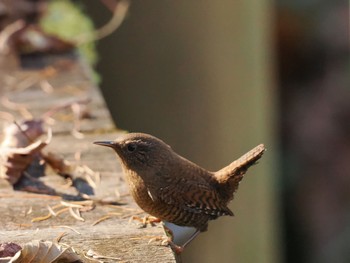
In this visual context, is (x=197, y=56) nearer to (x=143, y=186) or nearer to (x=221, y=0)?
(x=221, y=0)

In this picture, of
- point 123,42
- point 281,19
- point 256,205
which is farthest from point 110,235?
point 281,19

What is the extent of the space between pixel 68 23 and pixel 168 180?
2.39 m

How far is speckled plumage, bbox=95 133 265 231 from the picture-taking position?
3062 mm

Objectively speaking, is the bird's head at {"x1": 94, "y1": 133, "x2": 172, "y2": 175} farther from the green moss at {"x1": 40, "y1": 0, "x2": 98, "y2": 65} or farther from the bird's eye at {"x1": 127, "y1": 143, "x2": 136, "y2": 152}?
the green moss at {"x1": 40, "y1": 0, "x2": 98, "y2": 65}

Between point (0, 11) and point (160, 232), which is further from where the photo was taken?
point (0, 11)

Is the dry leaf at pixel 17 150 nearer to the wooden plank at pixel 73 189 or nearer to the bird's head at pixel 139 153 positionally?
the wooden plank at pixel 73 189

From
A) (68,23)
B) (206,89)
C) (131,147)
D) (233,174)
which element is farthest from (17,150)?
(206,89)

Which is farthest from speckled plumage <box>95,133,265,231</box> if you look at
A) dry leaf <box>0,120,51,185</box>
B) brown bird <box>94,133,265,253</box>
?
dry leaf <box>0,120,51,185</box>

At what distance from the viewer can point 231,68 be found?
20.1 feet

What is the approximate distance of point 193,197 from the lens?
10.4ft

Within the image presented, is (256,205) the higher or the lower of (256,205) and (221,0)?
the lower

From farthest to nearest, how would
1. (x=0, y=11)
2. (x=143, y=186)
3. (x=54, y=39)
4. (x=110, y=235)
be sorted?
1. (x=0, y=11)
2. (x=54, y=39)
3. (x=143, y=186)
4. (x=110, y=235)

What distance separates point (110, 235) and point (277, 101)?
621 cm

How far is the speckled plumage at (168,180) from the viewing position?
3062mm
